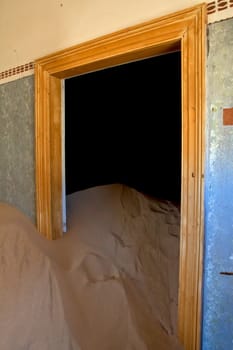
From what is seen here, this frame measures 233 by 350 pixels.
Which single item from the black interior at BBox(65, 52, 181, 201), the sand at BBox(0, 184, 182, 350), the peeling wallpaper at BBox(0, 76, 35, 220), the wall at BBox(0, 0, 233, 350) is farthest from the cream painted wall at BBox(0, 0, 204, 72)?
the sand at BBox(0, 184, 182, 350)

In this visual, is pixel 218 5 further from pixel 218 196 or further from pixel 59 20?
pixel 59 20

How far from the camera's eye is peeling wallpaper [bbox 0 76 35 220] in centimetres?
193

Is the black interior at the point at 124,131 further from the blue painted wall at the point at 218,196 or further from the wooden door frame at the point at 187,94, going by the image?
the blue painted wall at the point at 218,196

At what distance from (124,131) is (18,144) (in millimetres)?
1301

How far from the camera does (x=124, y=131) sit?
3.05 meters

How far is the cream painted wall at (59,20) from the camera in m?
1.36

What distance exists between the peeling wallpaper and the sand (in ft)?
0.39

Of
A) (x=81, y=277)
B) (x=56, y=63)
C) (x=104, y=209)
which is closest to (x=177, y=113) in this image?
(x=104, y=209)

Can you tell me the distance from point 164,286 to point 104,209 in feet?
2.22

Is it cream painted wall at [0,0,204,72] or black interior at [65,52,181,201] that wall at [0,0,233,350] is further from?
black interior at [65,52,181,201]

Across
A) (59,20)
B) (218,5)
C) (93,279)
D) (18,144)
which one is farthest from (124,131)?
(218,5)

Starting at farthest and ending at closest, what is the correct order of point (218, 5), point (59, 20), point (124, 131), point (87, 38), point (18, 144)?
point (124, 131) → point (18, 144) → point (59, 20) → point (87, 38) → point (218, 5)

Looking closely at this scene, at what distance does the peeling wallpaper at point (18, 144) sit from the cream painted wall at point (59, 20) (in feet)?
0.66

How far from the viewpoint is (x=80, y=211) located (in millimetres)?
2082
